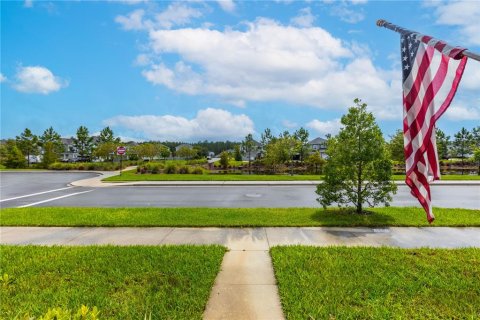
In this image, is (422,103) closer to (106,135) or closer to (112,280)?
(112,280)

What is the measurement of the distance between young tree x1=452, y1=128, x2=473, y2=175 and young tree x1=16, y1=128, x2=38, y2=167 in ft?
277

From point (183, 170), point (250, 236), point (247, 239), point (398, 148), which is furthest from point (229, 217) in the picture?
point (398, 148)

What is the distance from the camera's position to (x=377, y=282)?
515 centimetres

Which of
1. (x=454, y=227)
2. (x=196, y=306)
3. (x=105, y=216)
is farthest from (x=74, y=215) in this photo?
(x=454, y=227)

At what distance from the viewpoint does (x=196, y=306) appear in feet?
14.3

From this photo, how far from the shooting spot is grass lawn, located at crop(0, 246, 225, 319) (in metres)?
4.36

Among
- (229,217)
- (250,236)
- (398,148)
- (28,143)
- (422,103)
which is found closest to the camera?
(422,103)

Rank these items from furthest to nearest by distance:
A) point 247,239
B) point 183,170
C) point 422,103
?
point 183,170, point 247,239, point 422,103

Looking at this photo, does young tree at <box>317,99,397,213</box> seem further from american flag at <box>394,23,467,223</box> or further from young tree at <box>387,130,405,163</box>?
young tree at <box>387,130,405,163</box>

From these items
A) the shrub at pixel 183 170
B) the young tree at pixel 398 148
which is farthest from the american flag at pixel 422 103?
the young tree at pixel 398 148

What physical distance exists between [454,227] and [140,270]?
8.87 metres

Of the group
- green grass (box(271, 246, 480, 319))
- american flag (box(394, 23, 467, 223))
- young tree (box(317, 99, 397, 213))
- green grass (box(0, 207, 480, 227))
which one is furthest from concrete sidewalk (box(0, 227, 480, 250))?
american flag (box(394, 23, 467, 223))

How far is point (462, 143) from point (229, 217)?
69.0 meters

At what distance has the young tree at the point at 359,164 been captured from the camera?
984cm
